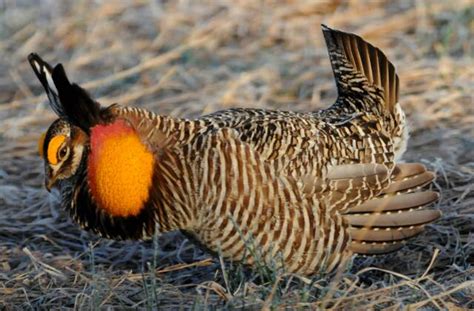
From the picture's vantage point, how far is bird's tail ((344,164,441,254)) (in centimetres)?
443

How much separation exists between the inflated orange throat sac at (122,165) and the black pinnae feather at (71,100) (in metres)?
0.05

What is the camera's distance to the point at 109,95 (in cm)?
696

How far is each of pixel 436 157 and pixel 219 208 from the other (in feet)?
6.44

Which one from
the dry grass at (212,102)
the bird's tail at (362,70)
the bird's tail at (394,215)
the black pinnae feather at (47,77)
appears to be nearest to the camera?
the dry grass at (212,102)

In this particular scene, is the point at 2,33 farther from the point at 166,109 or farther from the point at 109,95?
the point at 166,109

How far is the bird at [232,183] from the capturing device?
13.5 feet

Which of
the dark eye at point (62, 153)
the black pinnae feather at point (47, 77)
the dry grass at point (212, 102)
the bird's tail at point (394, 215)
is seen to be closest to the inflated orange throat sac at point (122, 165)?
the dark eye at point (62, 153)

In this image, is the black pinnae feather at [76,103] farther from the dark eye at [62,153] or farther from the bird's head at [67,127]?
the dark eye at [62,153]

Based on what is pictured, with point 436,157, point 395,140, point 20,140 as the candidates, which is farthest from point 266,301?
point 20,140

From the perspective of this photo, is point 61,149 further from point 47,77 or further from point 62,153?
point 47,77

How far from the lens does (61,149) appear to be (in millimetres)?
4223

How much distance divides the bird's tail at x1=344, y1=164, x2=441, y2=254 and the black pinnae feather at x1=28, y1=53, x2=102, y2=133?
1.16 m

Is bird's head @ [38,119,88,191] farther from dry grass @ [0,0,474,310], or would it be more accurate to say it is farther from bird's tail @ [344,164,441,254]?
bird's tail @ [344,164,441,254]

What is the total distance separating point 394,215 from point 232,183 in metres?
0.84
